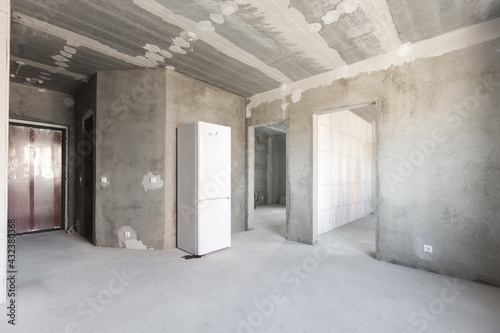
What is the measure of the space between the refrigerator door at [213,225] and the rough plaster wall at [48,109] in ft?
12.0

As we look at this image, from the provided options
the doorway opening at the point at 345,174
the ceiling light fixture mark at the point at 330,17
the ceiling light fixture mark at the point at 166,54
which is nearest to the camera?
the ceiling light fixture mark at the point at 330,17

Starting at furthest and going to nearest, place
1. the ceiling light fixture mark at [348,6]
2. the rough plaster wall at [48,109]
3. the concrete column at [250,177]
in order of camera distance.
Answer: the concrete column at [250,177], the rough plaster wall at [48,109], the ceiling light fixture mark at [348,6]

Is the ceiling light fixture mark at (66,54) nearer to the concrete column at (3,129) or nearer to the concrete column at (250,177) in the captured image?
the concrete column at (3,129)

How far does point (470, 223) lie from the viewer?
9.16 feet

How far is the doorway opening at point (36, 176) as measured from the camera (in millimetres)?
4824

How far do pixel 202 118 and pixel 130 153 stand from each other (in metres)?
1.42

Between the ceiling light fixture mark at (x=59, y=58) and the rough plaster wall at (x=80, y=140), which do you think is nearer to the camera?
the ceiling light fixture mark at (x=59, y=58)

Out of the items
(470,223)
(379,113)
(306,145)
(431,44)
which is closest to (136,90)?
(306,145)

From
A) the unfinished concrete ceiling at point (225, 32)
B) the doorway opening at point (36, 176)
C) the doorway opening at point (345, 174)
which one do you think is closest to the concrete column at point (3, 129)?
the unfinished concrete ceiling at point (225, 32)

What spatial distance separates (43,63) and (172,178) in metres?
2.79

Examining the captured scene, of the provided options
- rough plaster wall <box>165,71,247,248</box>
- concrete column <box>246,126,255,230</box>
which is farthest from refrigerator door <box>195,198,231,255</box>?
concrete column <box>246,126,255,230</box>

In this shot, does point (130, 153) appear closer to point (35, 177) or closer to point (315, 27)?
point (35, 177)

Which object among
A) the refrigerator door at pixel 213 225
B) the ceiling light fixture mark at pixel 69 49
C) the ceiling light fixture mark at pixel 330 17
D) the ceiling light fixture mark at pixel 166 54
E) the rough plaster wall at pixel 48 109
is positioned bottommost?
the refrigerator door at pixel 213 225

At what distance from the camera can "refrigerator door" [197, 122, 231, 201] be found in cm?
365
